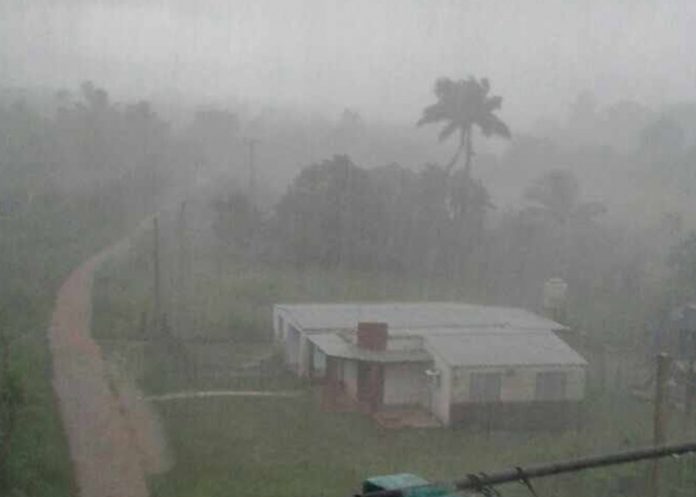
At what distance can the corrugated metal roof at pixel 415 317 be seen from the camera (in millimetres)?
10289

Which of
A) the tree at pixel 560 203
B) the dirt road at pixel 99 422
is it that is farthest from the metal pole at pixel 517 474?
the tree at pixel 560 203

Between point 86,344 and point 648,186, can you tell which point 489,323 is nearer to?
point 86,344

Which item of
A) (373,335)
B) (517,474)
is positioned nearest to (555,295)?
(373,335)

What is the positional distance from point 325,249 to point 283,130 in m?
31.7

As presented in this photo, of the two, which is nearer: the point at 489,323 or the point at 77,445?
the point at 77,445

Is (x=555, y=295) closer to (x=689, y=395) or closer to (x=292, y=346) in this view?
(x=292, y=346)

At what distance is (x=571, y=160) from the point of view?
37469mm

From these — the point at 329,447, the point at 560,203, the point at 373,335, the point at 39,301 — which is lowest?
the point at 329,447

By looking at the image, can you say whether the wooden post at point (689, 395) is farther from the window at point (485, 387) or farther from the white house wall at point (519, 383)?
the window at point (485, 387)

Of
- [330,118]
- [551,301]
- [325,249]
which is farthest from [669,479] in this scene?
[330,118]

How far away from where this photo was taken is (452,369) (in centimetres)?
852

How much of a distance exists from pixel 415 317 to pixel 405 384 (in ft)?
5.60

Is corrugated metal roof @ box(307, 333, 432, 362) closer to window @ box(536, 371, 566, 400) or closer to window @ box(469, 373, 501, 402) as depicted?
window @ box(469, 373, 501, 402)

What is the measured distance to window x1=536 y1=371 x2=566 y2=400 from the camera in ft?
28.9
